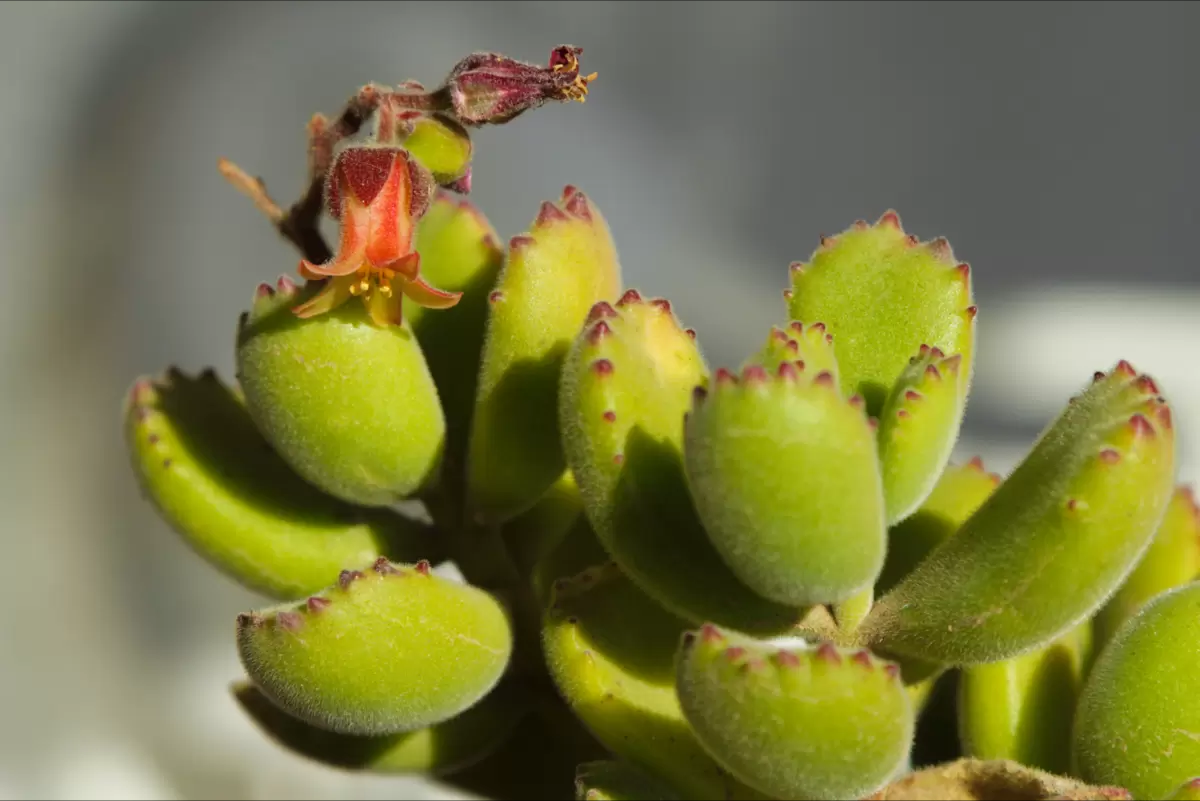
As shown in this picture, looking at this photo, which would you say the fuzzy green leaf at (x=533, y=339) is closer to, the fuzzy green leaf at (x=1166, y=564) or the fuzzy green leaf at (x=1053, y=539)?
the fuzzy green leaf at (x=1053, y=539)

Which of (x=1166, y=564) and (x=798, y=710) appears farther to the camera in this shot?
(x=1166, y=564)

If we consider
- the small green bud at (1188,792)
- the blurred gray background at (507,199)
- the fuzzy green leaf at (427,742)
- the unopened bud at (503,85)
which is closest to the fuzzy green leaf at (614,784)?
the fuzzy green leaf at (427,742)

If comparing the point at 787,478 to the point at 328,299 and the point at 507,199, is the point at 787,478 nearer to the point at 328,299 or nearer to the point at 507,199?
the point at 328,299

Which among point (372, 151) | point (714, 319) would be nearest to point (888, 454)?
point (372, 151)

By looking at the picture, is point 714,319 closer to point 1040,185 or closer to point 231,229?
point 1040,185

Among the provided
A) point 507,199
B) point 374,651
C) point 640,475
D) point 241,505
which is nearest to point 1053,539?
point 640,475

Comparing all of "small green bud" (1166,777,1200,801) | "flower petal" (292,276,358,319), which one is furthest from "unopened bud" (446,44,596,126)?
"small green bud" (1166,777,1200,801)
